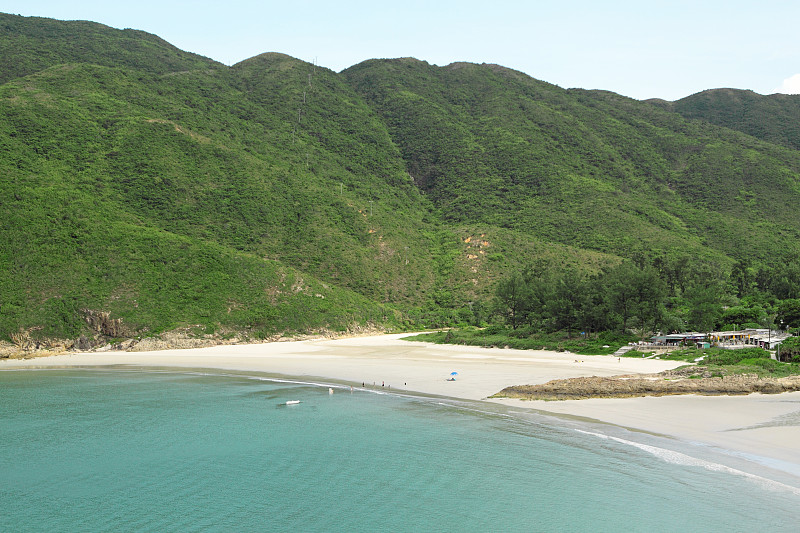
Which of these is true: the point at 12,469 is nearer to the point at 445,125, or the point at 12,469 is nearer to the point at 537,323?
the point at 537,323

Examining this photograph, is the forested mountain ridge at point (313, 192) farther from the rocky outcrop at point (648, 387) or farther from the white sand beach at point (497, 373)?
the rocky outcrop at point (648, 387)

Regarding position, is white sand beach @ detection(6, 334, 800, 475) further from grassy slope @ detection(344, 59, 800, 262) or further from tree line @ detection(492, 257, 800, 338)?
grassy slope @ detection(344, 59, 800, 262)

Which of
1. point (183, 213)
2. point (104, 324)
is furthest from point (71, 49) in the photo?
point (104, 324)

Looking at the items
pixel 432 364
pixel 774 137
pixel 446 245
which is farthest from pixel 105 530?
pixel 774 137

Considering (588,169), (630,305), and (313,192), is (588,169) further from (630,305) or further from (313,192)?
(630,305)

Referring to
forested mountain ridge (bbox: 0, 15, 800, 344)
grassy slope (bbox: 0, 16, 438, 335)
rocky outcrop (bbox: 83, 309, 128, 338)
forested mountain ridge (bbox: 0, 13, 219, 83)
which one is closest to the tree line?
forested mountain ridge (bbox: 0, 15, 800, 344)

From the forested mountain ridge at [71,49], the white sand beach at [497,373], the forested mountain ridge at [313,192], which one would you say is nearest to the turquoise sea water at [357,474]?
the white sand beach at [497,373]
